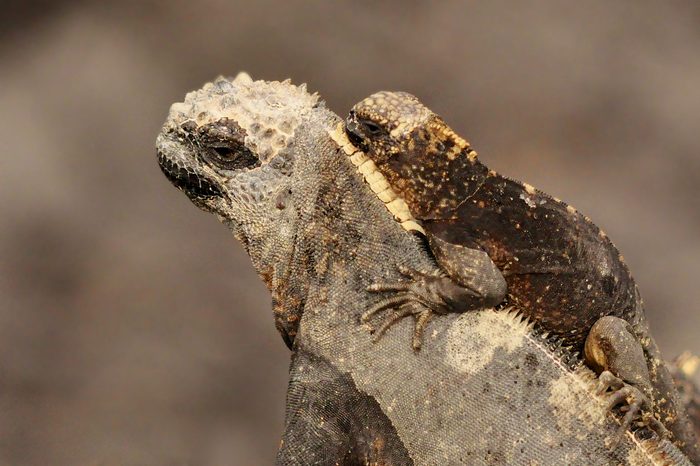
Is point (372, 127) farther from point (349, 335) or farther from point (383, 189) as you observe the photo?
point (349, 335)

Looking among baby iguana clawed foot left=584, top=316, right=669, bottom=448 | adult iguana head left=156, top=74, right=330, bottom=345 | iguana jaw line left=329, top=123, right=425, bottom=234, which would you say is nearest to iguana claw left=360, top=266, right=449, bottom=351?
iguana jaw line left=329, top=123, right=425, bottom=234

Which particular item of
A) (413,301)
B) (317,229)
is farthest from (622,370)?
(317,229)

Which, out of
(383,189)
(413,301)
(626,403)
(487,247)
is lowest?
(626,403)

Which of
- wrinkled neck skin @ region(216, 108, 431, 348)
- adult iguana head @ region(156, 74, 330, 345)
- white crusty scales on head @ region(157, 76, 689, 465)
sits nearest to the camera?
white crusty scales on head @ region(157, 76, 689, 465)

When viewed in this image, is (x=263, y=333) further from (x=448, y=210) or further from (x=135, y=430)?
(x=448, y=210)

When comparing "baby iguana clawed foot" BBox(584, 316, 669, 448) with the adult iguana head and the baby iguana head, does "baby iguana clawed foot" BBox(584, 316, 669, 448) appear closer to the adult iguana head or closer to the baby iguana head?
the baby iguana head

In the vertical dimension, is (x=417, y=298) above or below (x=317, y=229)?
below

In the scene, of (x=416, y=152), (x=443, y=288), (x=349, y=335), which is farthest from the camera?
(x=349, y=335)

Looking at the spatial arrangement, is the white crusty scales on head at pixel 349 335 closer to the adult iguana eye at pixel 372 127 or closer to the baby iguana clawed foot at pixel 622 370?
the baby iguana clawed foot at pixel 622 370
